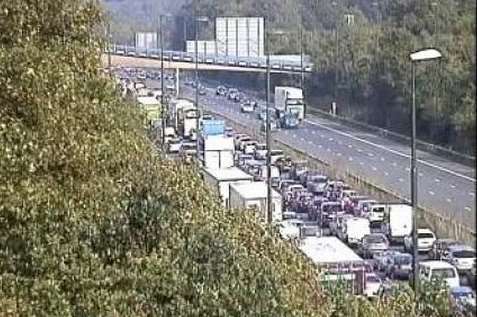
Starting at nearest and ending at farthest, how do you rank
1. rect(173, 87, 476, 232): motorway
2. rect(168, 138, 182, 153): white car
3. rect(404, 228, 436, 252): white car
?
rect(173, 87, 476, 232): motorway, rect(404, 228, 436, 252): white car, rect(168, 138, 182, 153): white car

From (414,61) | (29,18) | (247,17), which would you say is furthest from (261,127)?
(29,18)

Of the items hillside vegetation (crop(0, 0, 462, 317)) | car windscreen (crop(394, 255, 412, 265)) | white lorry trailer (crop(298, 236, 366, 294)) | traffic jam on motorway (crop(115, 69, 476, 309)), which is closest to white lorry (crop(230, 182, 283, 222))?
traffic jam on motorway (crop(115, 69, 476, 309))

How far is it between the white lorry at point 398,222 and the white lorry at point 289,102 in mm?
2079

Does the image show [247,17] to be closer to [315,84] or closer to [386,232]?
[315,84]

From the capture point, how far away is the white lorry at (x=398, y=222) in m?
7.99

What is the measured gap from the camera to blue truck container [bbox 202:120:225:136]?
39.9 feet

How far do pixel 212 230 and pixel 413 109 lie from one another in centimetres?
259

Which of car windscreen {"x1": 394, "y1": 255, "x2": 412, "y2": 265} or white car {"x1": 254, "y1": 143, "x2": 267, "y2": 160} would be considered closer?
car windscreen {"x1": 394, "y1": 255, "x2": 412, "y2": 265}

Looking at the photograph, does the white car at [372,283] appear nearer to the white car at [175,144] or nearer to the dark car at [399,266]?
the dark car at [399,266]

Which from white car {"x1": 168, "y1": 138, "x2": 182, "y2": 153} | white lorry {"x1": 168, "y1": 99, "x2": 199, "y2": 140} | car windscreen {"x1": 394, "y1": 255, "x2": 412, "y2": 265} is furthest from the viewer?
white lorry {"x1": 168, "y1": 99, "x2": 199, "y2": 140}

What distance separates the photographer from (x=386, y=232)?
8.47m

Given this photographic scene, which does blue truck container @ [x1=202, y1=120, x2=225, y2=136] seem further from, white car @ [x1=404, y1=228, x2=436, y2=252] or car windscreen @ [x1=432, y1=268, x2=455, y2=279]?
car windscreen @ [x1=432, y1=268, x2=455, y2=279]

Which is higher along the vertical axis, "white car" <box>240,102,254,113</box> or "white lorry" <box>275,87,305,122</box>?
"white lorry" <box>275,87,305,122</box>

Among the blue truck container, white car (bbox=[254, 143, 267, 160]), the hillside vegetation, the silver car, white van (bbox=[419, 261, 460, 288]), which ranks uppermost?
the hillside vegetation
